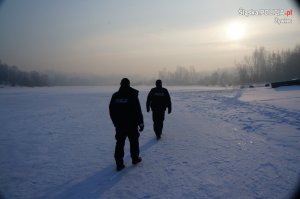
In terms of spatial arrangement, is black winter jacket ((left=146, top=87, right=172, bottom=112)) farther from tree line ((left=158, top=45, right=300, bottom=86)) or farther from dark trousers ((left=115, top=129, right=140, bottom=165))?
tree line ((left=158, top=45, right=300, bottom=86))

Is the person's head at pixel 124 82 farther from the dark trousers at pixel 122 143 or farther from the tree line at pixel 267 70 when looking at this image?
the tree line at pixel 267 70

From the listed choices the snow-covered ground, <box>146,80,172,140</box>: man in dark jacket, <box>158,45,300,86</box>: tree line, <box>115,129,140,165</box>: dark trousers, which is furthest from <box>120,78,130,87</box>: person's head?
<box>158,45,300,86</box>: tree line

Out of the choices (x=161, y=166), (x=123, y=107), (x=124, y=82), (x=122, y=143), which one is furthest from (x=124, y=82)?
(x=161, y=166)

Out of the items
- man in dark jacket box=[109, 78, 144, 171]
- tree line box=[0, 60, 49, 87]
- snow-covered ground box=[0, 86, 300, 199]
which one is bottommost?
snow-covered ground box=[0, 86, 300, 199]

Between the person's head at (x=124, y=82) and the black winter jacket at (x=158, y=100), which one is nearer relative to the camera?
the person's head at (x=124, y=82)

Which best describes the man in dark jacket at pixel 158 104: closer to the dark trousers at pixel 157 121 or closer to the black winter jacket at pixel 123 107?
the dark trousers at pixel 157 121

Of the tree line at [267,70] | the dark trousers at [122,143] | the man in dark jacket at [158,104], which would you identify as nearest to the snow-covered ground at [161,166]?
the dark trousers at [122,143]

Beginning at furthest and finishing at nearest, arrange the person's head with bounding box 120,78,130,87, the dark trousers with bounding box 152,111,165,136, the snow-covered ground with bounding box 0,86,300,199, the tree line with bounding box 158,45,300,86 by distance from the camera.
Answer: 1. the tree line with bounding box 158,45,300,86
2. the dark trousers with bounding box 152,111,165,136
3. the person's head with bounding box 120,78,130,87
4. the snow-covered ground with bounding box 0,86,300,199

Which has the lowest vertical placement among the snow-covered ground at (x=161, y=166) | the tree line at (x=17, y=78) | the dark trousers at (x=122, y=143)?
the snow-covered ground at (x=161, y=166)

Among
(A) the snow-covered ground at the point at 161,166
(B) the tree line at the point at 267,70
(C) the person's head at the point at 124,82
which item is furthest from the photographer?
(B) the tree line at the point at 267,70

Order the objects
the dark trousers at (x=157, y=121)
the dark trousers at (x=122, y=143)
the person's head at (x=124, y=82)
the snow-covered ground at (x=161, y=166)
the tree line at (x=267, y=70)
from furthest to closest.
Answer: the tree line at (x=267, y=70)
the dark trousers at (x=157, y=121)
the person's head at (x=124, y=82)
the dark trousers at (x=122, y=143)
the snow-covered ground at (x=161, y=166)

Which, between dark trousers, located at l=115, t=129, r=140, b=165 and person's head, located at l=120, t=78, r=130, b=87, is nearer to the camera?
dark trousers, located at l=115, t=129, r=140, b=165

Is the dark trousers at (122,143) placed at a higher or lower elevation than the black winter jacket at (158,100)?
lower

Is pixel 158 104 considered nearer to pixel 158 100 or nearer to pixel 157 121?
pixel 158 100
